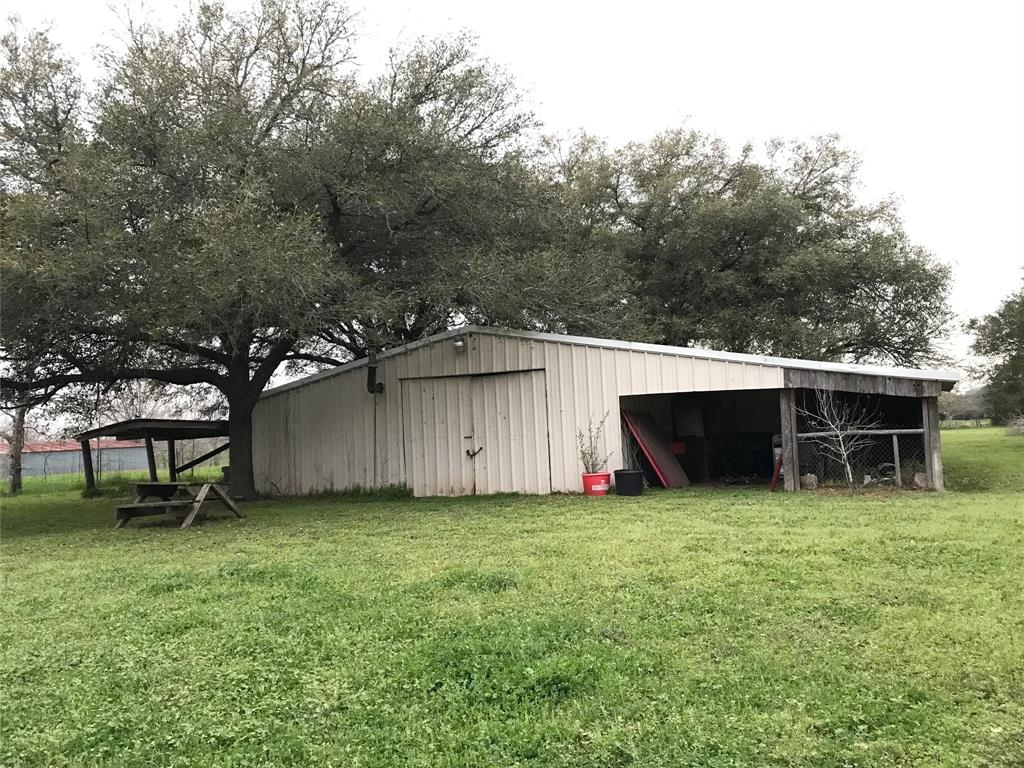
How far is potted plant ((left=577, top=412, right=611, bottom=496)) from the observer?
12.1m

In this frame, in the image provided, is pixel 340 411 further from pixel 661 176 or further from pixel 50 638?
pixel 661 176

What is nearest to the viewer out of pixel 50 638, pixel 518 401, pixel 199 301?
pixel 50 638

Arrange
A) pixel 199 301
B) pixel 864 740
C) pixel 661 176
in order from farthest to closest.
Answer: pixel 661 176, pixel 199 301, pixel 864 740

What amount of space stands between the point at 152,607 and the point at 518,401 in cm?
835

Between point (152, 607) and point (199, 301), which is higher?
point (199, 301)

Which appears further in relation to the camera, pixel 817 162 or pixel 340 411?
pixel 817 162

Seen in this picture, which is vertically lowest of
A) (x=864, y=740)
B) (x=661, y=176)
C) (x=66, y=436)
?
(x=864, y=740)

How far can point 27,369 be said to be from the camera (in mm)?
11898

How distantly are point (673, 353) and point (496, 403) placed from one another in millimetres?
3164

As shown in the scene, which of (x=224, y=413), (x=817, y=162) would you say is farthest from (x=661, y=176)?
(x=224, y=413)

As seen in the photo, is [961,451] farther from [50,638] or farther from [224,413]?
[50,638]

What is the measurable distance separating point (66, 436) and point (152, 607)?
14.8 meters

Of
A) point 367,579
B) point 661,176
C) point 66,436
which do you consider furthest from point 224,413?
point 367,579

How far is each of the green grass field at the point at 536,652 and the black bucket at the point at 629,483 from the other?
162 inches
